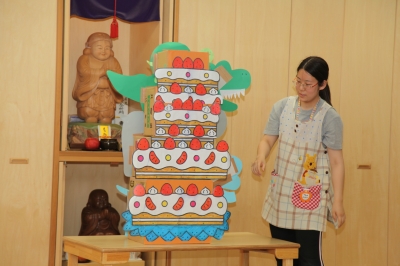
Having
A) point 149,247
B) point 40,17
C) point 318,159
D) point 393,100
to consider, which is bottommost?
point 149,247

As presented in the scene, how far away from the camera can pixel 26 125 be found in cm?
326

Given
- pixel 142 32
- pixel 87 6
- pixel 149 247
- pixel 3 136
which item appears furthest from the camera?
pixel 142 32

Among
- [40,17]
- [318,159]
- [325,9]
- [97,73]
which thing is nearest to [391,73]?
[325,9]

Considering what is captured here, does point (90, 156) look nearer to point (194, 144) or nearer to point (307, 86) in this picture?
point (194, 144)

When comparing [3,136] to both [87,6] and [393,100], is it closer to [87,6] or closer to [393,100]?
[87,6]

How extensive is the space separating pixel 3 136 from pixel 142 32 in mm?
1128

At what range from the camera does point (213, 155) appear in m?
2.43

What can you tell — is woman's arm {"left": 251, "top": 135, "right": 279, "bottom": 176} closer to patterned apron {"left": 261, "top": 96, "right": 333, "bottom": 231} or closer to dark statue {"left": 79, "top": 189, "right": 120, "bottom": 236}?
patterned apron {"left": 261, "top": 96, "right": 333, "bottom": 231}

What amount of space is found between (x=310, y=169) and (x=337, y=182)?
A: 0.41 feet

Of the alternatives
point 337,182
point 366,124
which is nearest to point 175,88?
point 337,182

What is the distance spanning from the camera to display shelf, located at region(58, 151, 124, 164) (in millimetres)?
3324

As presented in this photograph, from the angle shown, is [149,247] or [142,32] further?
[142,32]

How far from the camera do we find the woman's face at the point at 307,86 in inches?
99.0

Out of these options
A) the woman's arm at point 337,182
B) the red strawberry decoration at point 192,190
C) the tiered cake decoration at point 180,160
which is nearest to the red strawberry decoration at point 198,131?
the tiered cake decoration at point 180,160
